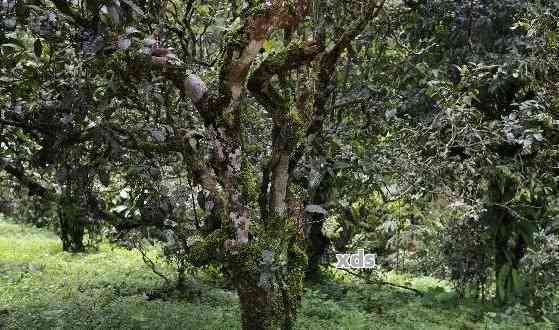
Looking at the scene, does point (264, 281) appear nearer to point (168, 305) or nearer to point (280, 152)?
point (280, 152)

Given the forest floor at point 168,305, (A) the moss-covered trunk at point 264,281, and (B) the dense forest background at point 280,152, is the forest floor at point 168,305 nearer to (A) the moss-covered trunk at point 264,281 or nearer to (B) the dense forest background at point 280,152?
(B) the dense forest background at point 280,152

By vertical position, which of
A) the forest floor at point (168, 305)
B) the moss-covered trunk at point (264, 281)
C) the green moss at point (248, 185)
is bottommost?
the forest floor at point (168, 305)

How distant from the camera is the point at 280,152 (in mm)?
4289

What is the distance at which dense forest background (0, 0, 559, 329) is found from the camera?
4.01 m

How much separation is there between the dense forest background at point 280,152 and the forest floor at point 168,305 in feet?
0.16

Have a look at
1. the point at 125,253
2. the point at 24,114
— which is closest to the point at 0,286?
the point at 125,253

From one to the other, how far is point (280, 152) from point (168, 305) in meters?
4.02

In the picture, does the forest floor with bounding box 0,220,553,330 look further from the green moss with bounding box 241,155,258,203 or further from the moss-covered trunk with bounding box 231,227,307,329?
the green moss with bounding box 241,155,258,203

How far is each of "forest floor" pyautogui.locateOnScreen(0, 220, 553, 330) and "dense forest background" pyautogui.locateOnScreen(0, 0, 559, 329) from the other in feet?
0.16

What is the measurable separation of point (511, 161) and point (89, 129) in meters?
4.81

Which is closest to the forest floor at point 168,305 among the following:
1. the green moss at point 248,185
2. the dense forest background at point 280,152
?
the dense forest background at point 280,152

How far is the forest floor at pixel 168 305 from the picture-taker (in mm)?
6816

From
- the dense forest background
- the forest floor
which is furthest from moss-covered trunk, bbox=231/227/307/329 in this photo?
the forest floor

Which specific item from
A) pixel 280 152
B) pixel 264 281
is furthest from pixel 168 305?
pixel 264 281
